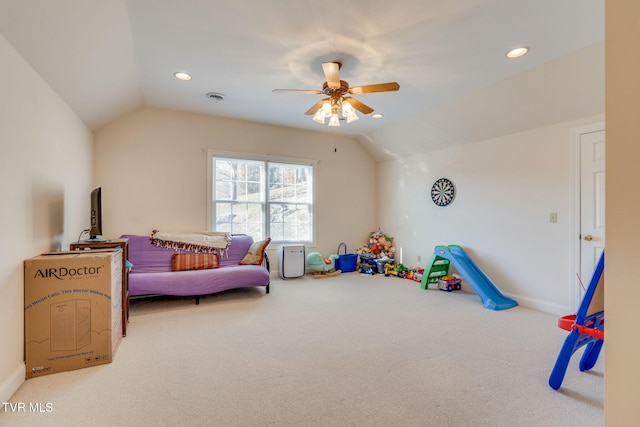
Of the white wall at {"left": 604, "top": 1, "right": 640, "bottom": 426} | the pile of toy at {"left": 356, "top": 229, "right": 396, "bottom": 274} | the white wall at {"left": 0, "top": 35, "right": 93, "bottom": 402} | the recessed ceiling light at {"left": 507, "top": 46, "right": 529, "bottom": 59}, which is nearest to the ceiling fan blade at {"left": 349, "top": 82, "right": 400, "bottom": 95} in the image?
the recessed ceiling light at {"left": 507, "top": 46, "right": 529, "bottom": 59}

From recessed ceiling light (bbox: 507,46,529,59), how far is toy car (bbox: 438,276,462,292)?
3.04 meters

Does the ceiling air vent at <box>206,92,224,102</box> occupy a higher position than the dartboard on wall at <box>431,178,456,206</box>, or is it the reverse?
the ceiling air vent at <box>206,92,224,102</box>

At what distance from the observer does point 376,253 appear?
5.96 meters

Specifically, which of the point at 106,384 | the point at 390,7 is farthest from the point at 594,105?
the point at 106,384

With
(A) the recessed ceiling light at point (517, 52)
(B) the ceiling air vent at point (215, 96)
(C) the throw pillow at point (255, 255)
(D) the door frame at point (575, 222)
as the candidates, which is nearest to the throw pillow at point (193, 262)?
(C) the throw pillow at point (255, 255)

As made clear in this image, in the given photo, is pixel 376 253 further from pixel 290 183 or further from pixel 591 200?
pixel 591 200

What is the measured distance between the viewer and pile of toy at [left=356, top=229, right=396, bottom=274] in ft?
18.4

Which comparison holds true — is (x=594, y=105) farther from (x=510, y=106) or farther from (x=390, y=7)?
(x=390, y=7)

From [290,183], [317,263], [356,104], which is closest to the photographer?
[356,104]

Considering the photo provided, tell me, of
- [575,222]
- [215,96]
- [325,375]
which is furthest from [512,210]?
[215,96]

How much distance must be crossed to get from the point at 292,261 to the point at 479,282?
9.40ft

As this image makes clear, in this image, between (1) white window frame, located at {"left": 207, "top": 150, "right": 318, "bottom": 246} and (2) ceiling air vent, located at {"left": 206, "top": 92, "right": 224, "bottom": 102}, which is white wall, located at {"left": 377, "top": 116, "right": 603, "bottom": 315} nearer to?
(1) white window frame, located at {"left": 207, "top": 150, "right": 318, "bottom": 246}

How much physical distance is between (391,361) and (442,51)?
278 centimetres

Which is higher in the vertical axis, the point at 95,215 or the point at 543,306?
the point at 95,215
